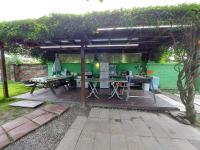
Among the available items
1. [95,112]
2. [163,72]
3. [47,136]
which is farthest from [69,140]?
[163,72]

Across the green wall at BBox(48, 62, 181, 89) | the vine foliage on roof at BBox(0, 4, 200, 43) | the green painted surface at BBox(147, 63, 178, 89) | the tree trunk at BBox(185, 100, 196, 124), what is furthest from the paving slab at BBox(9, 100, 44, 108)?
the green painted surface at BBox(147, 63, 178, 89)

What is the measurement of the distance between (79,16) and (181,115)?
4.14 metres

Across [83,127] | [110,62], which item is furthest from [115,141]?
[110,62]

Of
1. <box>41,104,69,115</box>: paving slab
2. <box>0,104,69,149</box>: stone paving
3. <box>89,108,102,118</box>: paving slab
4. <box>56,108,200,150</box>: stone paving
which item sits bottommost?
<box>56,108,200,150</box>: stone paving

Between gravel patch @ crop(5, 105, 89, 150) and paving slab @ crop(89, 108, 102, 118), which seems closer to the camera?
gravel patch @ crop(5, 105, 89, 150)

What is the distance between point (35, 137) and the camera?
2740 millimetres

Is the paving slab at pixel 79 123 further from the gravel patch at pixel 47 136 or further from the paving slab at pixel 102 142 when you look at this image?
the paving slab at pixel 102 142

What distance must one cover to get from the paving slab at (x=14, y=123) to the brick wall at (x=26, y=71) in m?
6.62

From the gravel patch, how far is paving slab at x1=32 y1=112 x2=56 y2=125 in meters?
0.13

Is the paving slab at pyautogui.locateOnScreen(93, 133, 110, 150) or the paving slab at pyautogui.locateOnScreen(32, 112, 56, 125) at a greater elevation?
A: the paving slab at pyautogui.locateOnScreen(32, 112, 56, 125)

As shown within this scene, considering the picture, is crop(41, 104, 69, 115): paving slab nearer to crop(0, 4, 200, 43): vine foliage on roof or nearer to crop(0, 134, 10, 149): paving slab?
crop(0, 134, 10, 149): paving slab

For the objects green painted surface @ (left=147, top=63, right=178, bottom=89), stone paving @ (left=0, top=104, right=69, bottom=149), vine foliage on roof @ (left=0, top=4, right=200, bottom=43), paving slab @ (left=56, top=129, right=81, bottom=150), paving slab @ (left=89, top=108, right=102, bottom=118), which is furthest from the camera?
green painted surface @ (left=147, top=63, right=178, bottom=89)

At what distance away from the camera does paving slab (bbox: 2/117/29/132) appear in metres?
3.01

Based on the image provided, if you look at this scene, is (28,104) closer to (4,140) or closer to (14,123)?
(14,123)
